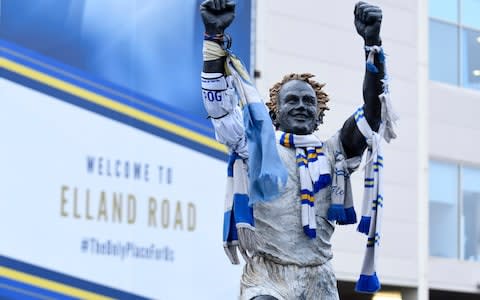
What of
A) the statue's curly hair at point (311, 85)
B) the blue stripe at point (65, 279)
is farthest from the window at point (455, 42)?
the statue's curly hair at point (311, 85)

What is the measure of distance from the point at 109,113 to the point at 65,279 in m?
2.13

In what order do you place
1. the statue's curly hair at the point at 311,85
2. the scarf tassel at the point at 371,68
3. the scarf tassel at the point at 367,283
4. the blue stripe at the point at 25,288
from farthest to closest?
the blue stripe at the point at 25,288
the statue's curly hair at the point at 311,85
the scarf tassel at the point at 367,283
the scarf tassel at the point at 371,68

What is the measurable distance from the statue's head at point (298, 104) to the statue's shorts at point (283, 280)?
721 millimetres

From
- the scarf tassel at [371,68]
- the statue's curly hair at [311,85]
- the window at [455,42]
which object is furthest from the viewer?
the window at [455,42]

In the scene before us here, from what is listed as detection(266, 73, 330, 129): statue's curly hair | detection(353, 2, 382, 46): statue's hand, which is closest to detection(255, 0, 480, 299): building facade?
detection(266, 73, 330, 129): statue's curly hair

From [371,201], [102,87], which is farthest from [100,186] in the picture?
[371,201]

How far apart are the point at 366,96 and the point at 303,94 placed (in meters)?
0.35

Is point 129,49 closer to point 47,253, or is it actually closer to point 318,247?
point 47,253

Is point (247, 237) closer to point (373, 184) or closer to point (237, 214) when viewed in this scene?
point (237, 214)

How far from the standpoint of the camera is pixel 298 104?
7281 mm

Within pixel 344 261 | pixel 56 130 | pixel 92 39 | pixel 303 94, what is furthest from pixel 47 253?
pixel 303 94

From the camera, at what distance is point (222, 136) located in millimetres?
7086

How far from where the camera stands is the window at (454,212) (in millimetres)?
22469

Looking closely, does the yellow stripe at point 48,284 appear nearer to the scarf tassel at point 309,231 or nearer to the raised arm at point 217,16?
the scarf tassel at point 309,231
